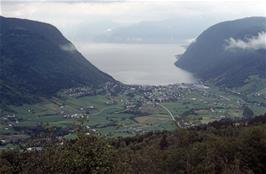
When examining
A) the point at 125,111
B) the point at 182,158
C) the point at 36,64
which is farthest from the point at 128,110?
the point at 182,158

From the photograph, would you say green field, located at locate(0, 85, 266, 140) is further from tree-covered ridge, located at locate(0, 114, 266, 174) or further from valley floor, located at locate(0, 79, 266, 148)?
tree-covered ridge, located at locate(0, 114, 266, 174)

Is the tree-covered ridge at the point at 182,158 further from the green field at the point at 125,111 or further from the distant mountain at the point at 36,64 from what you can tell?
the distant mountain at the point at 36,64

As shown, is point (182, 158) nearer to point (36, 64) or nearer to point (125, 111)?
point (125, 111)

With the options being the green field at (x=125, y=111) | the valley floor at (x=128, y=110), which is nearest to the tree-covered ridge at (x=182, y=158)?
the valley floor at (x=128, y=110)

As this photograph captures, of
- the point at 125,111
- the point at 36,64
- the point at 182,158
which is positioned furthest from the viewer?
the point at 36,64

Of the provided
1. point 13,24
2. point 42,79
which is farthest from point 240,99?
point 13,24

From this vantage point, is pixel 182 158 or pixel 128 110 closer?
pixel 182 158

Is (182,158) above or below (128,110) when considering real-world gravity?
below

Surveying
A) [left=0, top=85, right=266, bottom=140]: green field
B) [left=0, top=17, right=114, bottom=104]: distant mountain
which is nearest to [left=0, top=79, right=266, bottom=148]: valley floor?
[left=0, top=85, right=266, bottom=140]: green field
